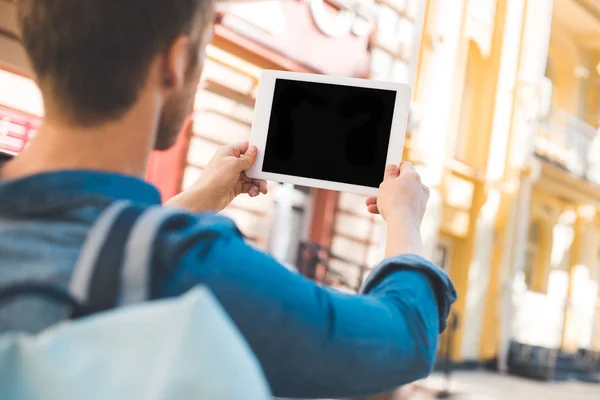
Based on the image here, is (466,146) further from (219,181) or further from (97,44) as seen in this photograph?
(97,44)

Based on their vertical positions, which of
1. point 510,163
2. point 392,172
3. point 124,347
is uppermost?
point 510,163

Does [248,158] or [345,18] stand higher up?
[345,18]

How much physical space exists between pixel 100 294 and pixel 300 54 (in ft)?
19.3

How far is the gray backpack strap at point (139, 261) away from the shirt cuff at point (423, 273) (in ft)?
0.92

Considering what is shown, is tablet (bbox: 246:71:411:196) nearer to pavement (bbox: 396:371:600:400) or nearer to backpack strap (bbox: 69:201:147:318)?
backpack strap (bbox: 69:201:147:318)

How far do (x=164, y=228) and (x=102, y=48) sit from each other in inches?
8.1

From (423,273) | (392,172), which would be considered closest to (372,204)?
(392,172)

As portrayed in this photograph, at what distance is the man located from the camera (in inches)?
23.1

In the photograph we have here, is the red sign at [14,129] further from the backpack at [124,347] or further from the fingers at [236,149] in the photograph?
the backpack at [124,347]

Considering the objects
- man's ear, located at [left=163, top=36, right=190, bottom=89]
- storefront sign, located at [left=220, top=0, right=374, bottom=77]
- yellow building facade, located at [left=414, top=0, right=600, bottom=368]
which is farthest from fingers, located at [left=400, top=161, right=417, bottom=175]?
yellow building facade, located at [left=414, top=0, right=600, bottom=368]

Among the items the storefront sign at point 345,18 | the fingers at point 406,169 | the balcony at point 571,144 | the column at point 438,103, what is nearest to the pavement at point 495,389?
the column at point 438,103

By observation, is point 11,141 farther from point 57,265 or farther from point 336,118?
point 57,265

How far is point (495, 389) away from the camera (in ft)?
27.8

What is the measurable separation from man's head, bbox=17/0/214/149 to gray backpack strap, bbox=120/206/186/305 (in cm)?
18
